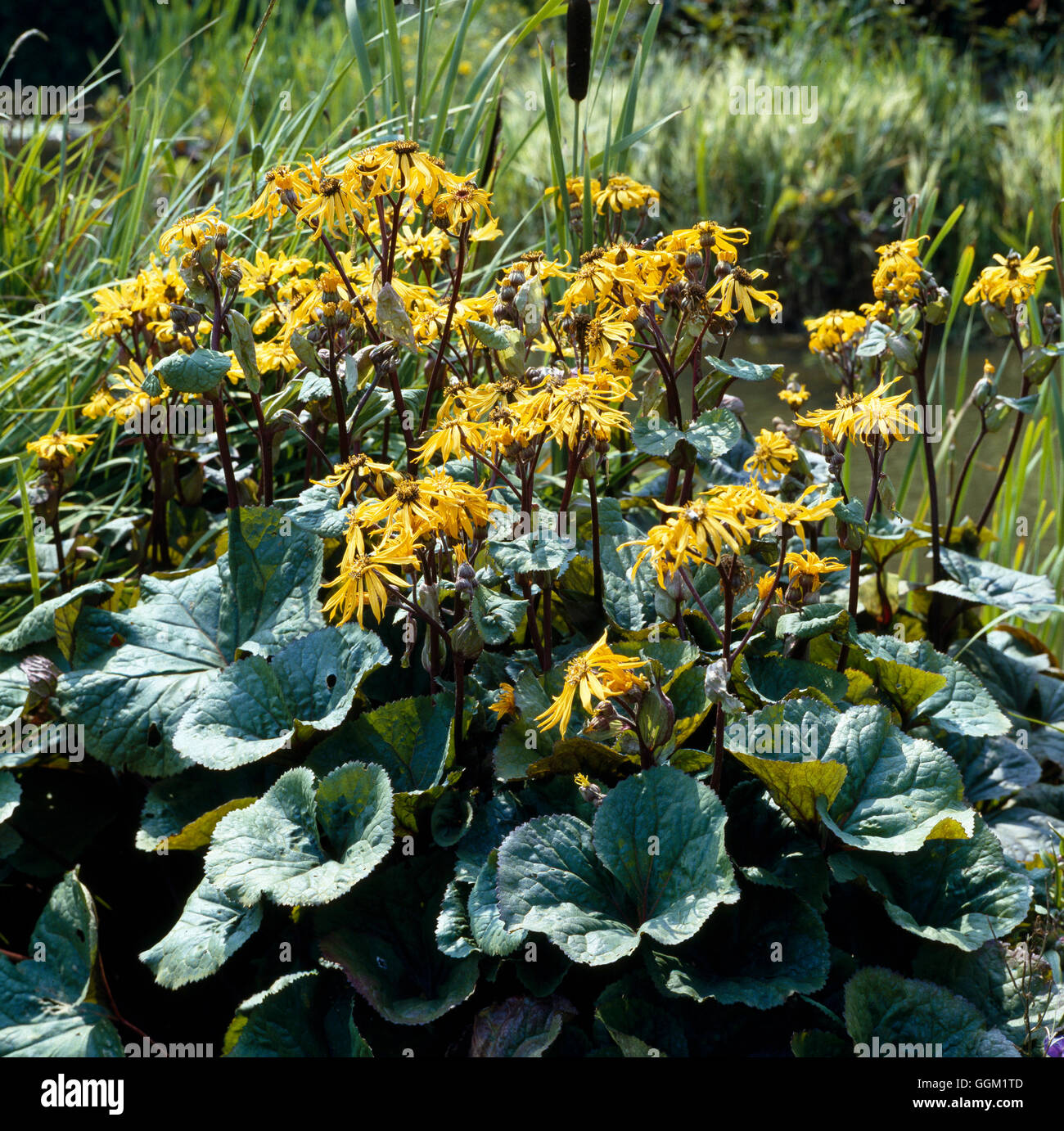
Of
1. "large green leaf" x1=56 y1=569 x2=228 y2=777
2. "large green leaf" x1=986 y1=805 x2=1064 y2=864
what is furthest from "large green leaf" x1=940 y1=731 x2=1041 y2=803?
"large green leaf" x1=56 y1=569 x2=228 y2=777

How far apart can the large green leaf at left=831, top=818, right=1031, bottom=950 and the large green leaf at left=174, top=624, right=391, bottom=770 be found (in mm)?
746

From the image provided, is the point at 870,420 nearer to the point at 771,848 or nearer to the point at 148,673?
the point at 771,848

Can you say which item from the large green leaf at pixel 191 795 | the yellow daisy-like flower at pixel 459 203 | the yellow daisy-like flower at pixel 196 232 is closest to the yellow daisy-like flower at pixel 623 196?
the yellow daisy-like flower at pixel 459 203

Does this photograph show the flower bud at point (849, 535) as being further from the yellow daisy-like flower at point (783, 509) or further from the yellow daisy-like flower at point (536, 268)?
the yellow daisy-like flower at point (536, 268)

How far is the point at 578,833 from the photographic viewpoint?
4.82 feet

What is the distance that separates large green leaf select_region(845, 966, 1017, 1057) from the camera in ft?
4.42

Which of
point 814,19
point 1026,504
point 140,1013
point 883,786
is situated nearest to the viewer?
point 883,786

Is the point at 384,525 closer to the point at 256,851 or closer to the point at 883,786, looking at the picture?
the point at 256,851

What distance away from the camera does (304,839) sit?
1494mm

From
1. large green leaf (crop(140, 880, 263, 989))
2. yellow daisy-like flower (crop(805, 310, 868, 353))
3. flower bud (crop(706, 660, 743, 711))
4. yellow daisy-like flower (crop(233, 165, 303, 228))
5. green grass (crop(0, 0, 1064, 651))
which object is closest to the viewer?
flower bud (crop(706, 660, 743, 711))

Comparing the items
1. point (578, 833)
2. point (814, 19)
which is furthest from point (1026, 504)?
point (814, 19)

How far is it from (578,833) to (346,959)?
35 centimetres

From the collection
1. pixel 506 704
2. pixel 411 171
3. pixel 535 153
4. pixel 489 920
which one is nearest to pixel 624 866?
pixel 489 920

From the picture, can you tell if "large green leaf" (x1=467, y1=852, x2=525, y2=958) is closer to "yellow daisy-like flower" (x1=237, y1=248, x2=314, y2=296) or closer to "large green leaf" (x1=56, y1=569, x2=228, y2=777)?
"large green leaf" (x1=56, y1=569, x2=228, y2=777)
